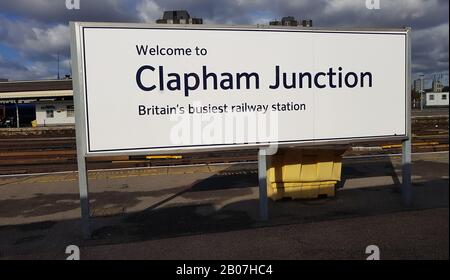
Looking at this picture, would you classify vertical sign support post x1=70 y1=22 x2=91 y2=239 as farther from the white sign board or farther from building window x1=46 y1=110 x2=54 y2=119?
building window x1=46 y1=110 x2=54 y2=119

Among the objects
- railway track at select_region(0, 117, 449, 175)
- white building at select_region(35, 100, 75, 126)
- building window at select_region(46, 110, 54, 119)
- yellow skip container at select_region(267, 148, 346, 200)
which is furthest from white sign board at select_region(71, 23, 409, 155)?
building window at select_region(46, 110, 54, 119)

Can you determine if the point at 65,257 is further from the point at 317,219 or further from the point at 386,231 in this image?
the point at 386,231

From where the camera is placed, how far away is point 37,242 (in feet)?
17.7

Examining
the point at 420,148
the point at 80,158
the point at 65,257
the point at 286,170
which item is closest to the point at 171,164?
the point at 286,170

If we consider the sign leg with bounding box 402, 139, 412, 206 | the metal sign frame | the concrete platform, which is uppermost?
the metal sign frame

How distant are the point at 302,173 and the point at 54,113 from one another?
4043cm

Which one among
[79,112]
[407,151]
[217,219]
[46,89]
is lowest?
[217,219]

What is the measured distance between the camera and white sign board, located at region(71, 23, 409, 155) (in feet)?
18.4

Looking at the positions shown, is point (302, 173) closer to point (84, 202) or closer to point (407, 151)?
point (407, 151)

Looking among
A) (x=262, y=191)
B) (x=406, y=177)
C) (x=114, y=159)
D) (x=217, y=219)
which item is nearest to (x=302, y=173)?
(x=262, y=191)

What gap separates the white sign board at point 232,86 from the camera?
5.60 metres

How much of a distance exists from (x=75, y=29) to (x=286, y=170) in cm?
407

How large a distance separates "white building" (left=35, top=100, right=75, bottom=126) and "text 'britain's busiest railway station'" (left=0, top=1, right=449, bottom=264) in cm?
3662

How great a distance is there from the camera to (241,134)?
6.08 metres
